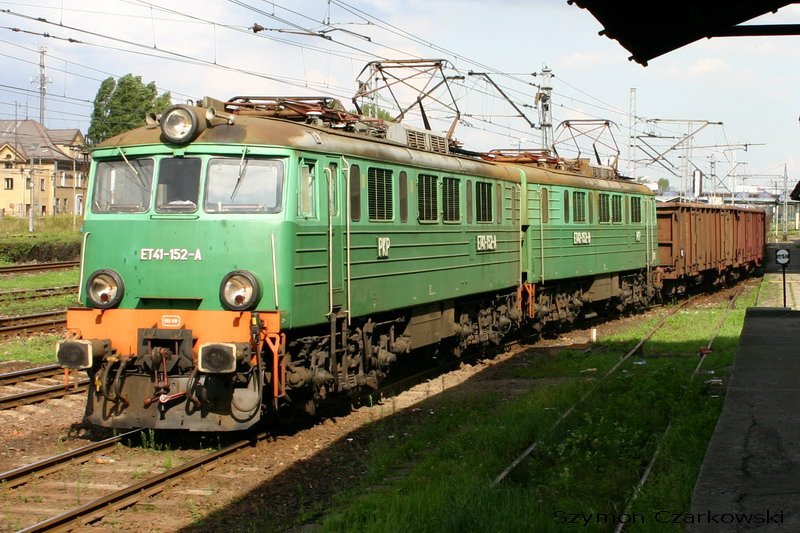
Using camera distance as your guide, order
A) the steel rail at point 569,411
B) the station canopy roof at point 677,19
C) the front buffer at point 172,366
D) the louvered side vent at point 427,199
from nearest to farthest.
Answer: the station canopy roof at point 677,19 → the steel rail at point 569,411 → the front buffer at point 172,366 → the louvered side vent at point 427,199

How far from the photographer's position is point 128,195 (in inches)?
417

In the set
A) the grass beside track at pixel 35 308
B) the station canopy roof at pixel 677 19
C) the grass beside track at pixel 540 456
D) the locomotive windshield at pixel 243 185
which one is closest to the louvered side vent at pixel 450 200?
the grass beside track at pixel 540 456

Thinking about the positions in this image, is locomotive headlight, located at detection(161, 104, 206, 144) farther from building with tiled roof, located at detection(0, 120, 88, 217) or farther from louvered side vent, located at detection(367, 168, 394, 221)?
building with tiled roof, located at detection(0, 120, 88, 217)

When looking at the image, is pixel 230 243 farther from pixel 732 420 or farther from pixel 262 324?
pixel 732 420

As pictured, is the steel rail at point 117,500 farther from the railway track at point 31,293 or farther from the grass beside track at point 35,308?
the railway track at point 31,293

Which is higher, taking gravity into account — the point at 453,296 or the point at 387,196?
the point at 387,196

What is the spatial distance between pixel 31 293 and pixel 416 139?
1359cm

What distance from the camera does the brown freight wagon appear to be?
1153 inches

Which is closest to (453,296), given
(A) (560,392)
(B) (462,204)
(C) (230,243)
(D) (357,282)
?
(B) (462,204)

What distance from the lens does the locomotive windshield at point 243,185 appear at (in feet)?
33.6

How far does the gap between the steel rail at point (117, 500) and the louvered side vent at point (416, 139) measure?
6079 mm

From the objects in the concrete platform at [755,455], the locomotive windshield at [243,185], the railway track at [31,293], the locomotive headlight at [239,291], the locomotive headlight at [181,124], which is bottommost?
the concrete platform at [755,455]

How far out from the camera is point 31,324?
1856cm

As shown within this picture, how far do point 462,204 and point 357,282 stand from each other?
425 centimetres
